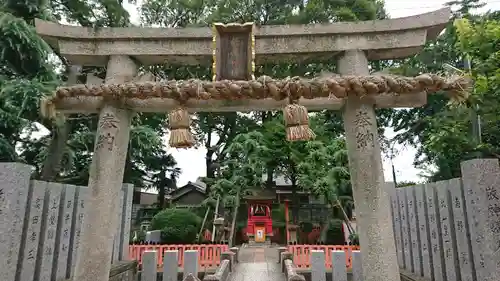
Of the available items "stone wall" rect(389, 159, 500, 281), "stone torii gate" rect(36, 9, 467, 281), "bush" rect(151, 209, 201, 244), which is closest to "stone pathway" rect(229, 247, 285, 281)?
"bush" rect(151, 209, 201, 244)

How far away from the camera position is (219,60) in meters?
4.02

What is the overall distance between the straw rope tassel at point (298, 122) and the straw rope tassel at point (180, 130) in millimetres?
1133

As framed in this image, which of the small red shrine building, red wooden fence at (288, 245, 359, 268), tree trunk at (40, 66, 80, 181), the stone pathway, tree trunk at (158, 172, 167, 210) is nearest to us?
the stone pathway

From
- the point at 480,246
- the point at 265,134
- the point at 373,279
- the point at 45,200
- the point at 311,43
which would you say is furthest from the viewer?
the point at 265,134

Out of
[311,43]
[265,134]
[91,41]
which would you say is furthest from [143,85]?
[265,134]

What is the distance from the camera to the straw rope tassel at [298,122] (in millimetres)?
3436

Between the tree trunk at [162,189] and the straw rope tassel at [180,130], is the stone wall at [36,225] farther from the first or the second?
the tree trunk at [162,189]

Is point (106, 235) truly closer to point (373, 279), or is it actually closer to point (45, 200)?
point (45, 200)

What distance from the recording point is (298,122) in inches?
135

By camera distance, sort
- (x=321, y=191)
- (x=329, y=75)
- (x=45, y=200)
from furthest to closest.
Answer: (x=321, y=191), (x=45, y=200), (x=329, y=75)

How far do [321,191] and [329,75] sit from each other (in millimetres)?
8661

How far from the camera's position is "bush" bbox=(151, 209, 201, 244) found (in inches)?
469

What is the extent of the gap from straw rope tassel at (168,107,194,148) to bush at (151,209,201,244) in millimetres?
9207

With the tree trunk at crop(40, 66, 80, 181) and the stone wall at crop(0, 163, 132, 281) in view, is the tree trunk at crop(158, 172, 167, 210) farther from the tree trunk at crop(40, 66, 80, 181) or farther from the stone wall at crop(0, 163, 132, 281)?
the stone wall at crop(0, 163, 132, 281)
